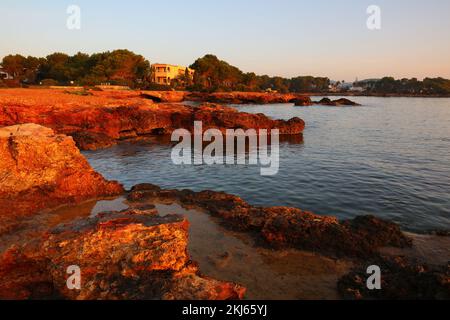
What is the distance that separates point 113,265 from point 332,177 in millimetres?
14351

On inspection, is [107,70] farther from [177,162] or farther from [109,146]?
[177,162]

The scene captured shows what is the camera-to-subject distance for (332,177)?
58.7ft

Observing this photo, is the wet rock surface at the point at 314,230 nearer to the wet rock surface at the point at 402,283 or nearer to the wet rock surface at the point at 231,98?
the wet rock surface at the point at 402,283

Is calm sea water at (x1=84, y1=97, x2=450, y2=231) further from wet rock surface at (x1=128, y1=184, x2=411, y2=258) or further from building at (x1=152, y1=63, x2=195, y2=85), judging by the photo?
building at (x1=152, y1=63, x2=195, y2=85)

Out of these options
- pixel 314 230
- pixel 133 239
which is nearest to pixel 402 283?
pixel 314 230

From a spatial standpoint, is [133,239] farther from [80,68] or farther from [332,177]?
[80,68]

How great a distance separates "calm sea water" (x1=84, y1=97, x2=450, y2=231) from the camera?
43.3 ft

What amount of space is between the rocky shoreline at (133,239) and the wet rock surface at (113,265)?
2cm

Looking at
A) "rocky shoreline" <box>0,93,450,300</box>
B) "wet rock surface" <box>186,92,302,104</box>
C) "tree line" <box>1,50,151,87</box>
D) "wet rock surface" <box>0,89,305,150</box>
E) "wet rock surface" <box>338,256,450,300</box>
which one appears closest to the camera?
"rocky shoreline" <box>0,93,450,300</box>

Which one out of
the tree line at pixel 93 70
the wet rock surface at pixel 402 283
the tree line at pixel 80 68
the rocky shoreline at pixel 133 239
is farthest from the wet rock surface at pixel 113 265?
the tree line at pixel 80 68

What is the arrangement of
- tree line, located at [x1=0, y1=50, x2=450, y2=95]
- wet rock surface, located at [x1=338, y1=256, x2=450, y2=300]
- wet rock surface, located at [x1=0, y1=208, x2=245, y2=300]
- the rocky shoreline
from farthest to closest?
tree line, located at [x1=0, y1=50, x2=450, y2=95] < wet rock surface, located at [x1=338, y1=256, x2=450, y2=300] < the rocky shoreline < wet rock surface, located at [x1=0, y1=208, x2=245, y2=300]

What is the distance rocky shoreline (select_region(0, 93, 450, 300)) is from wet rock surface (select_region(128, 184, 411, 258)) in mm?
31

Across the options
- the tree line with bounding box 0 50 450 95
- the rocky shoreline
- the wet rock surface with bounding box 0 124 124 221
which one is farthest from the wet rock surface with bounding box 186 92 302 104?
the rocky shoreline
